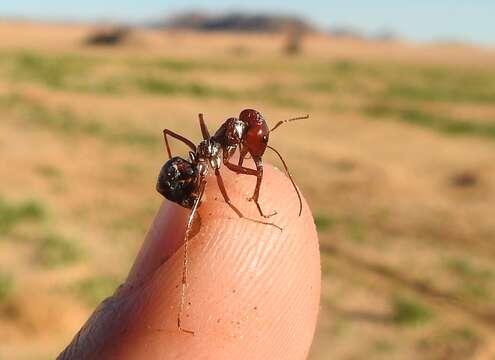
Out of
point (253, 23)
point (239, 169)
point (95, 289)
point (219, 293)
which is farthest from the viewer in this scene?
point (253, 23)

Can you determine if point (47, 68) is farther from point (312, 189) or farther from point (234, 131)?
point (234, 131)

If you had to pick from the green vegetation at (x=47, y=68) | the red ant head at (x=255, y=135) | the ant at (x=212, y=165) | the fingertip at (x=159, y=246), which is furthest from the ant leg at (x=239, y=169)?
the green vegetation at (x=47, y=68)

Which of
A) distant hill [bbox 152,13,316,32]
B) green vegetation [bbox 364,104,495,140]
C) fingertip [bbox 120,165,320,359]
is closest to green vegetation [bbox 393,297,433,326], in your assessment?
fingertip [bbox 120,165,320,359]

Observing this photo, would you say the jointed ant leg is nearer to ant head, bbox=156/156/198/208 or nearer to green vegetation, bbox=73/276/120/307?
ant head, bbox=156/156/198/208

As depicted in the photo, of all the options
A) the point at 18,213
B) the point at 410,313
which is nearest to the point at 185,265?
the point at 410,313

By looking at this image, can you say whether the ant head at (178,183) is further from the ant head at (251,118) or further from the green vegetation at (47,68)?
the green vegetation at (47,68)

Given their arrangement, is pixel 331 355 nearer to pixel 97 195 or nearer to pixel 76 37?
pixel 97 195
